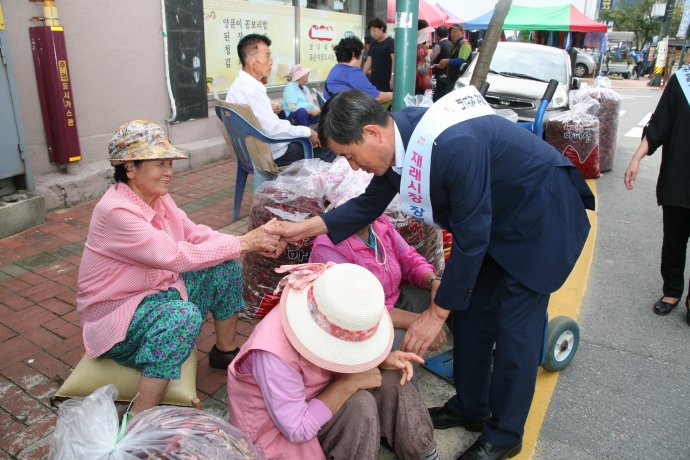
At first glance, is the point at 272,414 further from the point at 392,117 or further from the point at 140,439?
the point at 392,117

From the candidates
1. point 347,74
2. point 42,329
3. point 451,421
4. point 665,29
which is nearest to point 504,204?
point 451,421

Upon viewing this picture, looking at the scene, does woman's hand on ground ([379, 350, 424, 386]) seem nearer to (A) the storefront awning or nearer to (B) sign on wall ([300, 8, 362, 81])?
(B) sign on wall ([300, 8, 362, 81])

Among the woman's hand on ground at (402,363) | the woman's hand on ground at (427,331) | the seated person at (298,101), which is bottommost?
the woman's hand on ground at (402,363)

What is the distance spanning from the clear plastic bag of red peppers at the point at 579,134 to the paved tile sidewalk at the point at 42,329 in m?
4.00

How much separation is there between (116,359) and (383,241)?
134 centimetres

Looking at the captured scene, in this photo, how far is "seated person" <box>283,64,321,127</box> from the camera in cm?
541

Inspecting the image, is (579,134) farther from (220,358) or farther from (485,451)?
(220,358)

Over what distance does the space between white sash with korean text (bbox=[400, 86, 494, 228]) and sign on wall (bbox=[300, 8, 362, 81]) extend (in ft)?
23.2

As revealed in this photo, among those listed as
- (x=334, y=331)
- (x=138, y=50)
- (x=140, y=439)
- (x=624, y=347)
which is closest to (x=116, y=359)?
(x=140, y=439)

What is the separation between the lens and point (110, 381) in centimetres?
227

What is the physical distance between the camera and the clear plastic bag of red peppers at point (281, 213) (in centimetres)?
315

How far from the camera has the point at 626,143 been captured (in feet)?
30.6

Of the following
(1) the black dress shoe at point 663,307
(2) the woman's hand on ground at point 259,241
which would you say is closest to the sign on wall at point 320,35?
(1) the black dress shoe at point 663,307

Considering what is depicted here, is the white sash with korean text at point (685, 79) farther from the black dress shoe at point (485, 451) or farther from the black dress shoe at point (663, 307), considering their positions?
the black dress shoe at point (485, 451)
